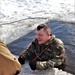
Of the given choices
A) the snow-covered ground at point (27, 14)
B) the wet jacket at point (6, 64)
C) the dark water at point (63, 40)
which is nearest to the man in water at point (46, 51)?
the dark water at point (63, 40)

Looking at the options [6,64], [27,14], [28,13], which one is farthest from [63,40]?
[6,64]

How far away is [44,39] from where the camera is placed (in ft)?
15.7

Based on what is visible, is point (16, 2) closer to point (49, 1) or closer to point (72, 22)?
point (49, 1)

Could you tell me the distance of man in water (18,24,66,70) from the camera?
4648mm

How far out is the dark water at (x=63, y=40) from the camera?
5.39 m

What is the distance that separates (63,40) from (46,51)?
1.64 m

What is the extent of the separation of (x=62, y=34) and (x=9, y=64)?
15.4 ft

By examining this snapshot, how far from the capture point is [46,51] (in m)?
4.82

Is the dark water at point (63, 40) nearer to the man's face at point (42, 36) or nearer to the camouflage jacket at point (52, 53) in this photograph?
the camouflage jacket at point (52, 53)

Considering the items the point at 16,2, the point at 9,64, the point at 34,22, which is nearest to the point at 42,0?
the point at 16,2

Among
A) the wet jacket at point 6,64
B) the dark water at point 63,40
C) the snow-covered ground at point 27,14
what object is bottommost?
the dark water at point 63,40

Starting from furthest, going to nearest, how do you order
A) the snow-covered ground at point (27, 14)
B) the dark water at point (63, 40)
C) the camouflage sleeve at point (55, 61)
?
the snow-covered ground at point (27, 14)
the dark water at point (63, 40)
the camouflage sleeve at point (55, 61)

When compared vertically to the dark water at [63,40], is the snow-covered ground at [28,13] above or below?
above

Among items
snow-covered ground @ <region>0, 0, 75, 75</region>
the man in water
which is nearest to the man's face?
the man in water
